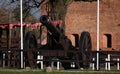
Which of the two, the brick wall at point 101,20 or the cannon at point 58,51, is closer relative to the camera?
the cannon at point 58,51

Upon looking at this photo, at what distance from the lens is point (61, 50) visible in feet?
89.1

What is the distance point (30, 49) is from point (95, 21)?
1745 centimetres

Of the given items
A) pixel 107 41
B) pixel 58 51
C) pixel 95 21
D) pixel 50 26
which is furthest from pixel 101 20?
pixel 58 51

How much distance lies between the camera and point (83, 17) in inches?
1770

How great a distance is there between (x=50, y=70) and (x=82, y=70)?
2590 millimetres

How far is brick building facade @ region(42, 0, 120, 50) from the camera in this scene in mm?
43750

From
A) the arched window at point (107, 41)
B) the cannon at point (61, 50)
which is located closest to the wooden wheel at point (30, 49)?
the cannon at point (61, 50)

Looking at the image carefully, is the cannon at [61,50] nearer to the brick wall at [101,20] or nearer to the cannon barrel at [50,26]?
the cannon barrel at [50,26]

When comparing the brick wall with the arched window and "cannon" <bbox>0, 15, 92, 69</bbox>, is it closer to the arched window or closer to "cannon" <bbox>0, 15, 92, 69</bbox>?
the arched window

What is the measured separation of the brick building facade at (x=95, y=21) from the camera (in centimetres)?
4375

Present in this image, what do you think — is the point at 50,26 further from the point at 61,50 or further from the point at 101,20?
the point at 101,20

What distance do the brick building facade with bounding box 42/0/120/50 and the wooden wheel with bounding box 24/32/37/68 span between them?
15038 mm

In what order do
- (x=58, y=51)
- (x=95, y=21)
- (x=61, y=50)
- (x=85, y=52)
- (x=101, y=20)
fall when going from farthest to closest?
1. (x=95, y=21)
2. (x=101, y=20)
3. (x=61, y=50)
4. (x=58, y=51)
5. (x=85, y=52)

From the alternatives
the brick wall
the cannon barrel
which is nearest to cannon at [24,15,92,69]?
the cannon barrel
